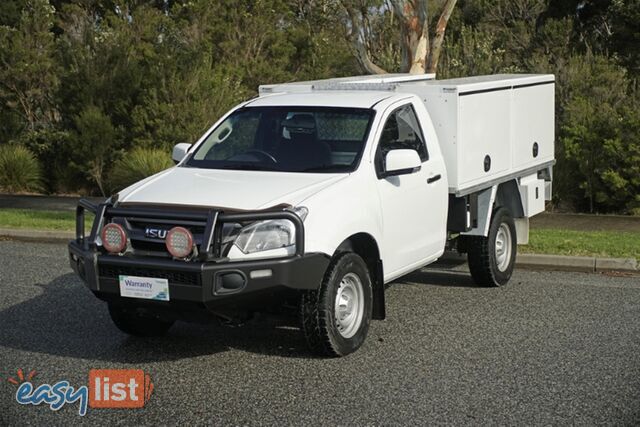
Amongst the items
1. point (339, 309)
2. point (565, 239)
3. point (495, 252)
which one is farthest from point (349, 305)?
point (565, 239)

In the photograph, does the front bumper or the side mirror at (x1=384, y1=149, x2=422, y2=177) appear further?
the side mirror at (x1=384, y1=149, x2=422, y2=177)

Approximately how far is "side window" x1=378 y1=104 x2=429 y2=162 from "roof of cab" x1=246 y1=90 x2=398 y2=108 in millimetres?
187

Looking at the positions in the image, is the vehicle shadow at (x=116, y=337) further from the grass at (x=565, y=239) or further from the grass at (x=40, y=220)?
the grass at (x=40, y=220)

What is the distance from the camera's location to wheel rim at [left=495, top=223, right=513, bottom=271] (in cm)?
1037

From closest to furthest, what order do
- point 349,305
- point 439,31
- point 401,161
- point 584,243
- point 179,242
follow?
point 179,242 < point 349,305 < point 401,161 < point 584,243 < point 439,31

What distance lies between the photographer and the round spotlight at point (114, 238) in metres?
7.18

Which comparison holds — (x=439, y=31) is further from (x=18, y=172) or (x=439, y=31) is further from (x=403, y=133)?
(x=18, y=172)

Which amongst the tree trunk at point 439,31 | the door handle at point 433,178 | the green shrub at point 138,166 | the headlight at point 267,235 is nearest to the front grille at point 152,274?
the headlight at point 267,235

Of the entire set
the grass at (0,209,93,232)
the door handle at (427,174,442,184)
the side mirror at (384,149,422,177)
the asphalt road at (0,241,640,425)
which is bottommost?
the asphalt road at (0,241,640,425)

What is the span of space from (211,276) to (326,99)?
2.55 m

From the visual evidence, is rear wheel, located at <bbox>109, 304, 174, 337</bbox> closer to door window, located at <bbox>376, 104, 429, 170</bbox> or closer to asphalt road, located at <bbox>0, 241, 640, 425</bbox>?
asphalt road, located at <bbox>0, 241, 640, 425</bbox>

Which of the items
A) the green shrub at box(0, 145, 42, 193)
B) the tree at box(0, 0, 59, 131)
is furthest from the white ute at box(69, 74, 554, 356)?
the tree at box(0, 0, 59, 131)

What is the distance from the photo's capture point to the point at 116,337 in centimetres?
836

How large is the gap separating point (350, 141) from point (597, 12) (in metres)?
27.4
